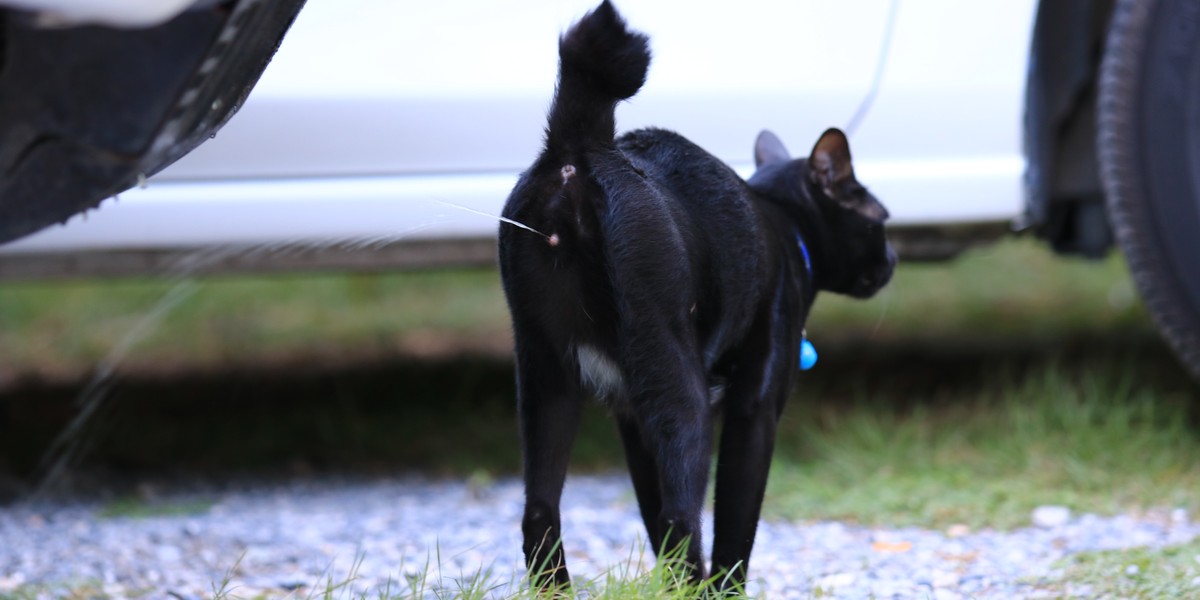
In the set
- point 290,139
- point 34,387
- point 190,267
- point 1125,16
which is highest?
point 1125,16

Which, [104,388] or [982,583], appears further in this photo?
[104,388]

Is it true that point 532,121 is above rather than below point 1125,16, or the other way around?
below

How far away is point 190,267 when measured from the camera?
10.0 feet

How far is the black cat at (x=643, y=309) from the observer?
180 centimetres

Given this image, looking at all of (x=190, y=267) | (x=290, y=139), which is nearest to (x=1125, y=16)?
(x=290, y=139)

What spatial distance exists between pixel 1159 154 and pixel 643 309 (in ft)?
4.92

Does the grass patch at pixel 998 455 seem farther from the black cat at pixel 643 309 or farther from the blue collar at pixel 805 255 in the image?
the black cat at pixel 643 309

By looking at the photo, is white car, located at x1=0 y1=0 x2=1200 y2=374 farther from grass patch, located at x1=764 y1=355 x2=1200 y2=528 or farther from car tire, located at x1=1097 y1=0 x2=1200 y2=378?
grass patch, located at x1=764 y1=355 x2=1200 y2=528

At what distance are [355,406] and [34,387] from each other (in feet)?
4.07

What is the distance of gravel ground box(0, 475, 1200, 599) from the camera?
2.20 meters

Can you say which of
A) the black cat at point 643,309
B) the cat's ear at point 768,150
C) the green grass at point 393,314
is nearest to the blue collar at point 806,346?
the black cat at point 643,309

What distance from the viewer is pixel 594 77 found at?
180 cm

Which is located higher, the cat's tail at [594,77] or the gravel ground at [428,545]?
the cat's tail at [594,77]

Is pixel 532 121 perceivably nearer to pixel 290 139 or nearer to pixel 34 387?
pixel 290 139
